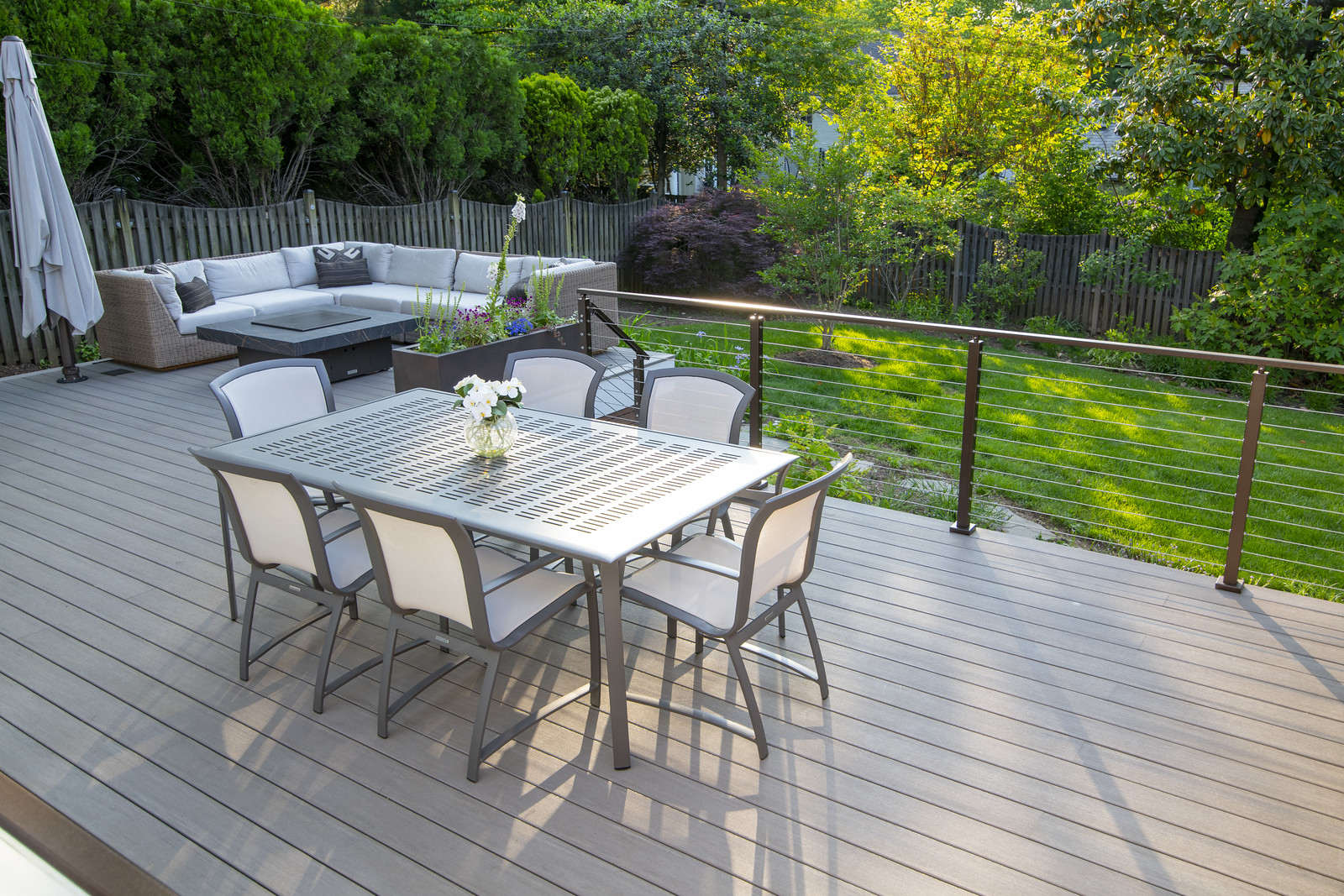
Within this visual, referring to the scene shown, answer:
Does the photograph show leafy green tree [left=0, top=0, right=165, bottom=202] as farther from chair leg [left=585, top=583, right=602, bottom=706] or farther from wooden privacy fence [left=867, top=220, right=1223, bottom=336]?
wooden privacy fence [left=867, top=220, right=1223, bottom=336]

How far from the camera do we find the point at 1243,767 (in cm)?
279

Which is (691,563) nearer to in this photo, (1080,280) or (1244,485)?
(1244,485)

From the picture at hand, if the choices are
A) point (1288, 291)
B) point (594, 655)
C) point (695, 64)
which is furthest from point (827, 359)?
point (695, 64)

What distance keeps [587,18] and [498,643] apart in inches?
593

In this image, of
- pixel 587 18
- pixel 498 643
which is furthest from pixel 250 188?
pixel 498 643

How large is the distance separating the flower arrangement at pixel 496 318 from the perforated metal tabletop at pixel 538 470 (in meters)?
1.69

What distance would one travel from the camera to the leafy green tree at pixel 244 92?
367 inches

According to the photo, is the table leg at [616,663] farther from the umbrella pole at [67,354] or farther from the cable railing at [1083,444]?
the umbrella pole at [67,354]

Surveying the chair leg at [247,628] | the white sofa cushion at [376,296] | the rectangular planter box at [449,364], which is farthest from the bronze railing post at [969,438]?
the white sofa cushion at [376,296]

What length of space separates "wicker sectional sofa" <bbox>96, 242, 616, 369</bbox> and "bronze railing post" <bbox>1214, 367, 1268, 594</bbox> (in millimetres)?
4914

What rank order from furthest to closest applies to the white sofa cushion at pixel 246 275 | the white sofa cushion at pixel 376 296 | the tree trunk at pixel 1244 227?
the tree trunk at pixel 1244 227, the white sofa cushion at pixel 376 296, the white sofa cushion at pixel 246 275

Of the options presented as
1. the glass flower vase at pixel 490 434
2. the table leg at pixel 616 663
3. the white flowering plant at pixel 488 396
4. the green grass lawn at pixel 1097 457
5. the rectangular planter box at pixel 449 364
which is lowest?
the green grass lawn at pixel 1097 457

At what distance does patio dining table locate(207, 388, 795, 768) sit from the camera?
279 cm

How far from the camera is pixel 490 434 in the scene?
11.3 feet
